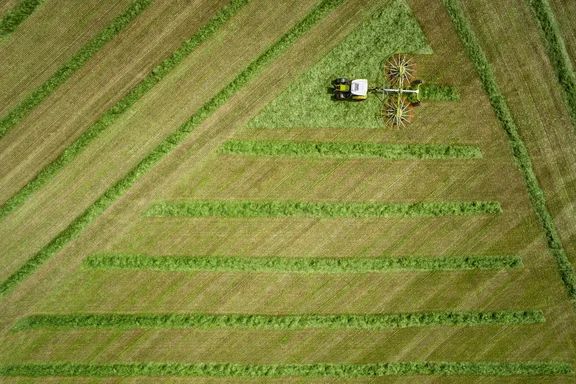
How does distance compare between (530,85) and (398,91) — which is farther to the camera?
(530,85)

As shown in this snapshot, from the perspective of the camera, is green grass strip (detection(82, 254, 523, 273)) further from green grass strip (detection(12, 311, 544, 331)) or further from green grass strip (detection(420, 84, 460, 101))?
green grass strip (detection(420, 84, 460, 101))

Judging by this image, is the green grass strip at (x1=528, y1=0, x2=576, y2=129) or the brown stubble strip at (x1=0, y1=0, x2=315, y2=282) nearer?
the brown stubble strip at (x1=0, y1=0, x2=315, y2=282)

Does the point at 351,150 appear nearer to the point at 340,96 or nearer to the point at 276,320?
the point at 340,96

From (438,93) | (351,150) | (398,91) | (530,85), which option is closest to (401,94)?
(398,91)

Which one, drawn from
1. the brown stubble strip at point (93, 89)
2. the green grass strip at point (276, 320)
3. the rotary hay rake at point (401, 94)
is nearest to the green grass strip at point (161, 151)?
the green grass strip at point (276, 320)

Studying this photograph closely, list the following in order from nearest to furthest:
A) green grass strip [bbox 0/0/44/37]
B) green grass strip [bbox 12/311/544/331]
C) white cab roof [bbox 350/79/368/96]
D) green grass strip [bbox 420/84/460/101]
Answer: white cab roof [bbox 350/79/368/96], green grass strip [bbox 0/0/44/37], green grass strip [bbox 12/311/544/331], green grass strip [bbox 420/84/460/101]

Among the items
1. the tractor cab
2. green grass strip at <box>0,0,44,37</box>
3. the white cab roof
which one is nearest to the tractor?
the tractor cab
